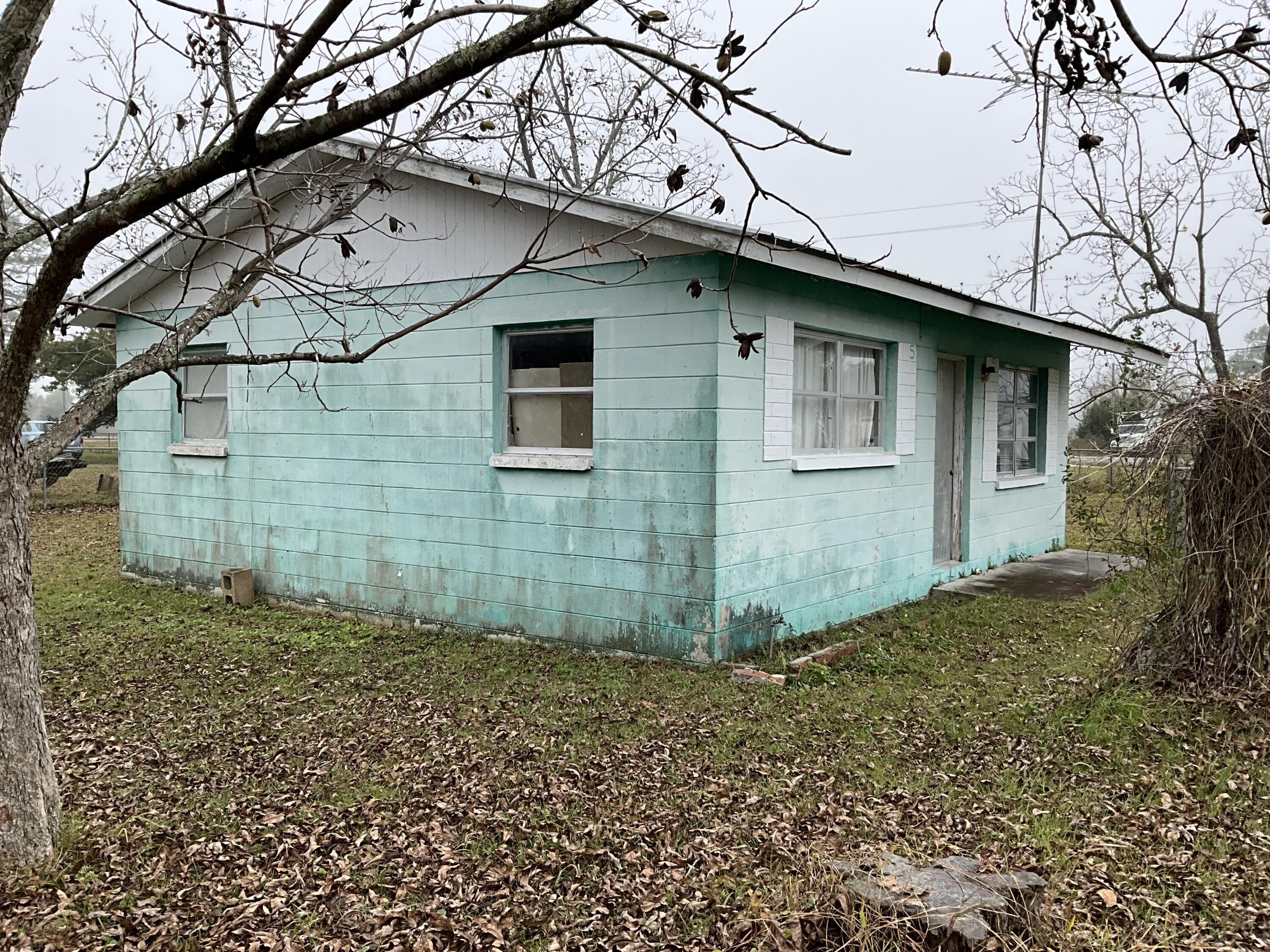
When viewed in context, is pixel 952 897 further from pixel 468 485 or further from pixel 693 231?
pixel 468 485

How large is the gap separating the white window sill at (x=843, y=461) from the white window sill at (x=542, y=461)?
171cm

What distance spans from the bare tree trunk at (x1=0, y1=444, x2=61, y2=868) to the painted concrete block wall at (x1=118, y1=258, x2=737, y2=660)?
4.09 meters

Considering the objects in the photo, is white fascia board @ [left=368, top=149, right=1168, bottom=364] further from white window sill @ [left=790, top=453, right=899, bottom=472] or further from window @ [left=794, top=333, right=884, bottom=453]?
white window sill @ [left=790, top=453, right=899, bottom=472]

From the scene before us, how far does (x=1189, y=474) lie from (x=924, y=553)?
4.26 meters

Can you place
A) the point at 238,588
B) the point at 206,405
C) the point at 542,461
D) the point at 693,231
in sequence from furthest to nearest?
1. the point at 206,405
2. the point at 238,588
3. the point at 542,461
4. the point at 693,231

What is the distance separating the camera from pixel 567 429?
773 centimetres

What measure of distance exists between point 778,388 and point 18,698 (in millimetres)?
5353

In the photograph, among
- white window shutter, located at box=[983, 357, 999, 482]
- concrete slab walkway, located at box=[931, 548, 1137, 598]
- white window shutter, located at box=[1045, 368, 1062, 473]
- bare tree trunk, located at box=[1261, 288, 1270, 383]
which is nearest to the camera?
bare tree trunk, located at box=[1261, 288, 1270, 383]

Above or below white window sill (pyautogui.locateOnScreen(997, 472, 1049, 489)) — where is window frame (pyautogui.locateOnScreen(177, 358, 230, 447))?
above

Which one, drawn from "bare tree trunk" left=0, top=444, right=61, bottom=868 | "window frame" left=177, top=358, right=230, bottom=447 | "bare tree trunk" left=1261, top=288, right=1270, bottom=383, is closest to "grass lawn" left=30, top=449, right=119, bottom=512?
"window frame" left=177, top=358, right=230, bottom=447

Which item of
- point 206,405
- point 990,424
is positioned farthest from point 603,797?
Answer: point 990,424

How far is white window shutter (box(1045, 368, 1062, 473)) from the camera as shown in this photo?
12836 mm

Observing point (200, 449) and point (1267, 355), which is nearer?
point (1267, 355)

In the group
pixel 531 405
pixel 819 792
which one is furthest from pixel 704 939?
pixel 531 405
